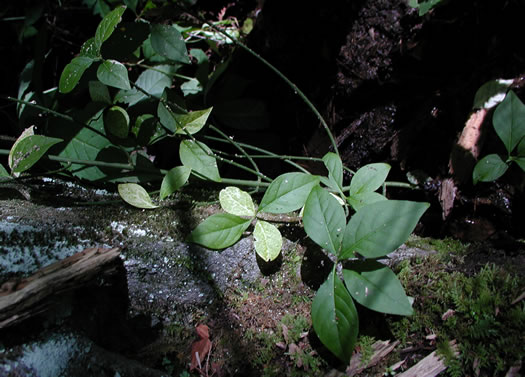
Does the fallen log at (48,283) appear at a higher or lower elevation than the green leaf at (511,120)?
lower

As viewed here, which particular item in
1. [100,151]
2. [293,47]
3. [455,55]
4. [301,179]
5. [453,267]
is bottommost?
[100,151]

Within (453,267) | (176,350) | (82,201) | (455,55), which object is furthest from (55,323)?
(455,55)

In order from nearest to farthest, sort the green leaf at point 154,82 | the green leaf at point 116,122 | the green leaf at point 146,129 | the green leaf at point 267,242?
the green leaf at point 267,242 → the green leaf at point 116,122 → the green leaf at point 146,129 → the green leaf at point 154,82

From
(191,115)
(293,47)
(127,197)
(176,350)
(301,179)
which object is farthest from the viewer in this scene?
(293,47)

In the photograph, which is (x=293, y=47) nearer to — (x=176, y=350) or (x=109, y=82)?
(x=109, y=82)

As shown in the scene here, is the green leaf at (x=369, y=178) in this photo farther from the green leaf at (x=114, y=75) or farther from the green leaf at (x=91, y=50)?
the green leaf at (x=91, y=50)

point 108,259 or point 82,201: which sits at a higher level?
point 108,259

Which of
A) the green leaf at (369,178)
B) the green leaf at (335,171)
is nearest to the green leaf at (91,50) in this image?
the green leaf at (335,171)

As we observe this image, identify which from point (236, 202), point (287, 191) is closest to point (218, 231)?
point (236, 202)
